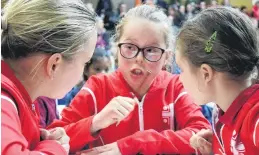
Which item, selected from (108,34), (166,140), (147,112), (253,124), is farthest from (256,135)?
(108,34)

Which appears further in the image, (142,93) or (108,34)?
(108,34)

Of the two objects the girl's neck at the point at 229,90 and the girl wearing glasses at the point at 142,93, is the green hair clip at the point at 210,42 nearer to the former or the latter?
the girl's neck at the point at 229,90

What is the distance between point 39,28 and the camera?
2.38 ft

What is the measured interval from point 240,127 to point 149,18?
0.43 m

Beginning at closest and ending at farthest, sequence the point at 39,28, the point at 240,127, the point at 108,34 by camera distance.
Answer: the point at 39,28 → the point at 240,127 → the point at 108,34

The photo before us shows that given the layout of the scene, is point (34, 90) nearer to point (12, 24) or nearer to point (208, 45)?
point (12, 24)

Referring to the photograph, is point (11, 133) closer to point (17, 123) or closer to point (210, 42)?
point (17, 123)

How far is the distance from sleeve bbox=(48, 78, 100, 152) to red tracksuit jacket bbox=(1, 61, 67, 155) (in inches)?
9.3

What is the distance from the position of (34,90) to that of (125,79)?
40 cm

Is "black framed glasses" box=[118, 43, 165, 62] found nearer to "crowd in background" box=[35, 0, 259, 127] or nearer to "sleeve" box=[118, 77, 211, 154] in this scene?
"crowd in background" box=[35, 0, 259, 127]

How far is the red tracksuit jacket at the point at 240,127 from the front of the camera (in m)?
0.79

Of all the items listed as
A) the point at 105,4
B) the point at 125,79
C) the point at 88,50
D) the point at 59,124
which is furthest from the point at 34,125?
the point at 105,4

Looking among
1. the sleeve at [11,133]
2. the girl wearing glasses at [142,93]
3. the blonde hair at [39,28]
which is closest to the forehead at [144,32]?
the girl wearing glasses at [142,93]

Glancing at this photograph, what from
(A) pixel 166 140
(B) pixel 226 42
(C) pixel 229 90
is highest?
(B) pixel 226 42
